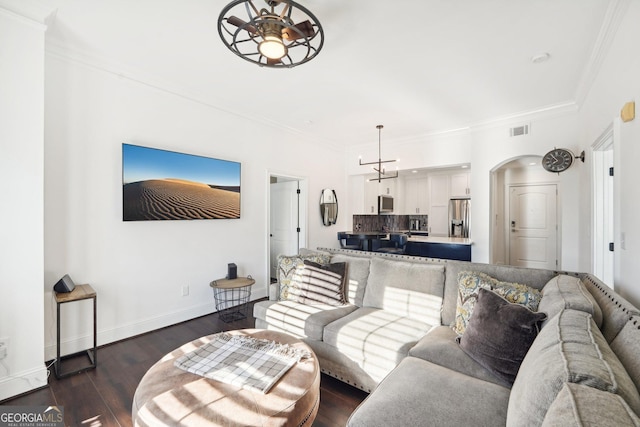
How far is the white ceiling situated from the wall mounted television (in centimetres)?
82

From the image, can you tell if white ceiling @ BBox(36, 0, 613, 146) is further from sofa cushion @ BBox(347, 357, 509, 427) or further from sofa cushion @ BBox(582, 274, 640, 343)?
sofa cushion @ BBox(347, 357, 509, 427)

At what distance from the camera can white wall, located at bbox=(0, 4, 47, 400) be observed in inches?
81.0

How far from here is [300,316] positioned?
2533 millimetres

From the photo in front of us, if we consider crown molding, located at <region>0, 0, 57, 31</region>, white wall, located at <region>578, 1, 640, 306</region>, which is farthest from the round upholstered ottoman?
crown molding, located at <region>0, 0, 57, 31</region>

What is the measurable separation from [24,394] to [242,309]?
2179 mm

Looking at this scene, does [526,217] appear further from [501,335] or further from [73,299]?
[73,299]

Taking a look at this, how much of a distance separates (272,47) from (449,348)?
92.6 inches

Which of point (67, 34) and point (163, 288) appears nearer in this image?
point (67, 34)

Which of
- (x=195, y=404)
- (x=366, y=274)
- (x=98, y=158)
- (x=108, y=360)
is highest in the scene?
(x=98, y=158)

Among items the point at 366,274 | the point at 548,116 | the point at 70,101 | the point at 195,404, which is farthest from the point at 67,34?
the point at 548,116

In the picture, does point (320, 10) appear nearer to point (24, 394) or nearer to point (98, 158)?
point (98, 158)

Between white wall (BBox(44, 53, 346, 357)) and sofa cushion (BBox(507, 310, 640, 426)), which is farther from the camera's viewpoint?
white wall (BBox(44, 53, 346, 357))

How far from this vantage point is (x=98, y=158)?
2830mm

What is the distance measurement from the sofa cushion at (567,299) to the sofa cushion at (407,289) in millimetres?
772
